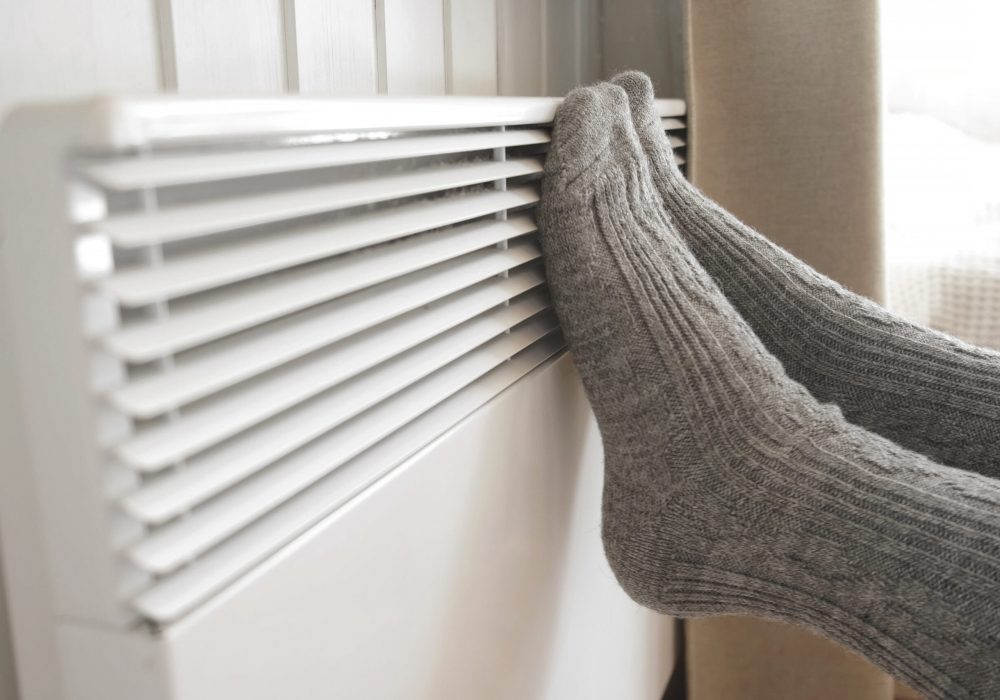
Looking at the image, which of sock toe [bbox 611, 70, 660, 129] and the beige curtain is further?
the beige curtain

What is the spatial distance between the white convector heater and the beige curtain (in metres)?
0.50

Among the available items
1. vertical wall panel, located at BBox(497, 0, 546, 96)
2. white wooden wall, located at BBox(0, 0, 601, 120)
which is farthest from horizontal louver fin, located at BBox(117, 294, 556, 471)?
vertical wall panel, located at BBox(497, 0, 546, 96)

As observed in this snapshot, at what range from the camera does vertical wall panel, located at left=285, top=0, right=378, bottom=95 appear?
61 centimetres

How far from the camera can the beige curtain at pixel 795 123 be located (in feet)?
3.13

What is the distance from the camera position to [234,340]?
1.21 ft

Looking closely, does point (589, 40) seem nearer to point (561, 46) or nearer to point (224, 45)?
point (561, 46)

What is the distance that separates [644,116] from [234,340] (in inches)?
19.9

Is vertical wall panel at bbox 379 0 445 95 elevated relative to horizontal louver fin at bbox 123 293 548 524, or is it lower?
elevated

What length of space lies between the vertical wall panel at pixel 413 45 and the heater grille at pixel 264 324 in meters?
0.19

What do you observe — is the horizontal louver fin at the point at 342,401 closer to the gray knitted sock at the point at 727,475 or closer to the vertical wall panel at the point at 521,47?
the gray knitted sock at the point at 727,475

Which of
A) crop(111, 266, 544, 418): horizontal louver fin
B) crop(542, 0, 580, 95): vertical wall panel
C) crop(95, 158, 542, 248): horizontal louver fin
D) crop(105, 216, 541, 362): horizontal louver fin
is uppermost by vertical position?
crop(542, 0, 580, 95): vertical wall panel

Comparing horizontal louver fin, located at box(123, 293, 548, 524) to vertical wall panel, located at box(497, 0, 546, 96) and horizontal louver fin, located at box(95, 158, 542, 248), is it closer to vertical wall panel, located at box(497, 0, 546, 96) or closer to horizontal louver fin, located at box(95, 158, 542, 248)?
horizontal louver fin, located at box(95, 158, 542, 248)

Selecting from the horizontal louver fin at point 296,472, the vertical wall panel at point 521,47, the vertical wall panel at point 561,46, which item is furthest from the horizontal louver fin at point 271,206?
the vertical wall panel at point 561,46

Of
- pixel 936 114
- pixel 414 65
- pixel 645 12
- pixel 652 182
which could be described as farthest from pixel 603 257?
pixel 936 114
